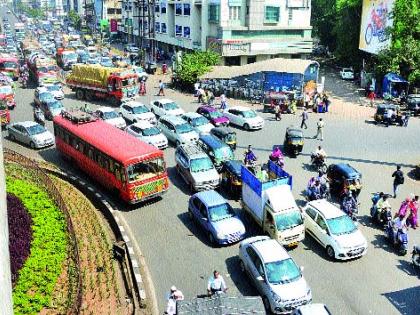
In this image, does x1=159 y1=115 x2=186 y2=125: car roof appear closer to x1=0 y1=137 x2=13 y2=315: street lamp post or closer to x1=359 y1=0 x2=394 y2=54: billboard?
x1=0 y1=137 x2=13 y2=315: street lamp post

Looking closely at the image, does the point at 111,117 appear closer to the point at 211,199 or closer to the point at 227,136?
the point at 227,136

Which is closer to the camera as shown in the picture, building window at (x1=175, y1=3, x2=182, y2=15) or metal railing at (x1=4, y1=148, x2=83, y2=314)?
metal railing at (x1=4, y1=148, x2=83, y2=314)

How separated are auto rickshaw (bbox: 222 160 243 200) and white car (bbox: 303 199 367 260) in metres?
4.27

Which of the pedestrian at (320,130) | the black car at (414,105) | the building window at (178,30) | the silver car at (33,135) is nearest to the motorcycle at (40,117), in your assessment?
the silver car at (33,135)

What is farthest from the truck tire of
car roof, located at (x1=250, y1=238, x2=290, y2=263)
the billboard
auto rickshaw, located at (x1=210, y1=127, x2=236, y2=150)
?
car roof, located at (x1=250, y1=238, x2=290, y2=263)

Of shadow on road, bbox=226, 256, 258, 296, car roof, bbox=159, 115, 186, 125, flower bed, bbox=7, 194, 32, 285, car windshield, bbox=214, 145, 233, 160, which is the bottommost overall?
shadow on road, bbox=226, 256, 258, 296

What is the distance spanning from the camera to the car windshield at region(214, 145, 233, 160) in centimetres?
2603

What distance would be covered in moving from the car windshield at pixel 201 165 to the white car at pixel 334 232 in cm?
614

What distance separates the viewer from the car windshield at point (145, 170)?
2141cm

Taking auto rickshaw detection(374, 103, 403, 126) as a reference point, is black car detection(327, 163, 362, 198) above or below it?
below

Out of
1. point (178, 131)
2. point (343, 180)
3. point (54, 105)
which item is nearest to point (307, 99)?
point (178, 131)

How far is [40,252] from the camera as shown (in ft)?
52.8

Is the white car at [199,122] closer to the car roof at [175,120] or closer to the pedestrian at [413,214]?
the car roof at [175,120]

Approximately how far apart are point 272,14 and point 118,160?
156 feet
